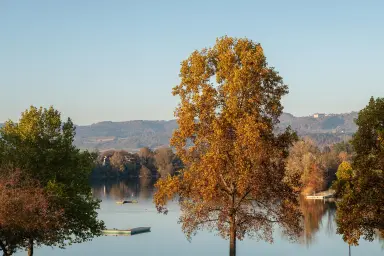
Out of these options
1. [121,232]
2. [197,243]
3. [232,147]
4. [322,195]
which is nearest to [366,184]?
[232,147]

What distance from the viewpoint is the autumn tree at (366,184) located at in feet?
99.2

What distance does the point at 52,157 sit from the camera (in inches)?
1559

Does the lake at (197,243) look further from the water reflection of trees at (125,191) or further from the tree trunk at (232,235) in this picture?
the tree trunk at (232,235)

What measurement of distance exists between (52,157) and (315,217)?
2689 inches

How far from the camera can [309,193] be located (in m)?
138

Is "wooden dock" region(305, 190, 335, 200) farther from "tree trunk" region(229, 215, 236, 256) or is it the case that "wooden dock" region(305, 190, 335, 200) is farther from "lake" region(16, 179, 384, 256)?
"tree trunk" region(229, 215, 236, 256)

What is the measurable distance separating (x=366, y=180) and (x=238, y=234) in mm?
7371

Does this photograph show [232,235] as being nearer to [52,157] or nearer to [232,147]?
[232,147]

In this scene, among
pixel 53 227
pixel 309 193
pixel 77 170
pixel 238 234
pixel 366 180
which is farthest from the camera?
pixel 309 193

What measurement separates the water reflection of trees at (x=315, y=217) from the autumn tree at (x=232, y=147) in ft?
130

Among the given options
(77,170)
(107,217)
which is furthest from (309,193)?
(77,170)

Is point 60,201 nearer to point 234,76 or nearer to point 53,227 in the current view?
point 53,227

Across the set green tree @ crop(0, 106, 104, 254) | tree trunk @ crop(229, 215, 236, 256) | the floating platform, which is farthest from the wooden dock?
tree trunk @ crop(229, 215, 236, 256)

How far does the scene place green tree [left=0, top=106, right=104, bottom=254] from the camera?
128 feet
